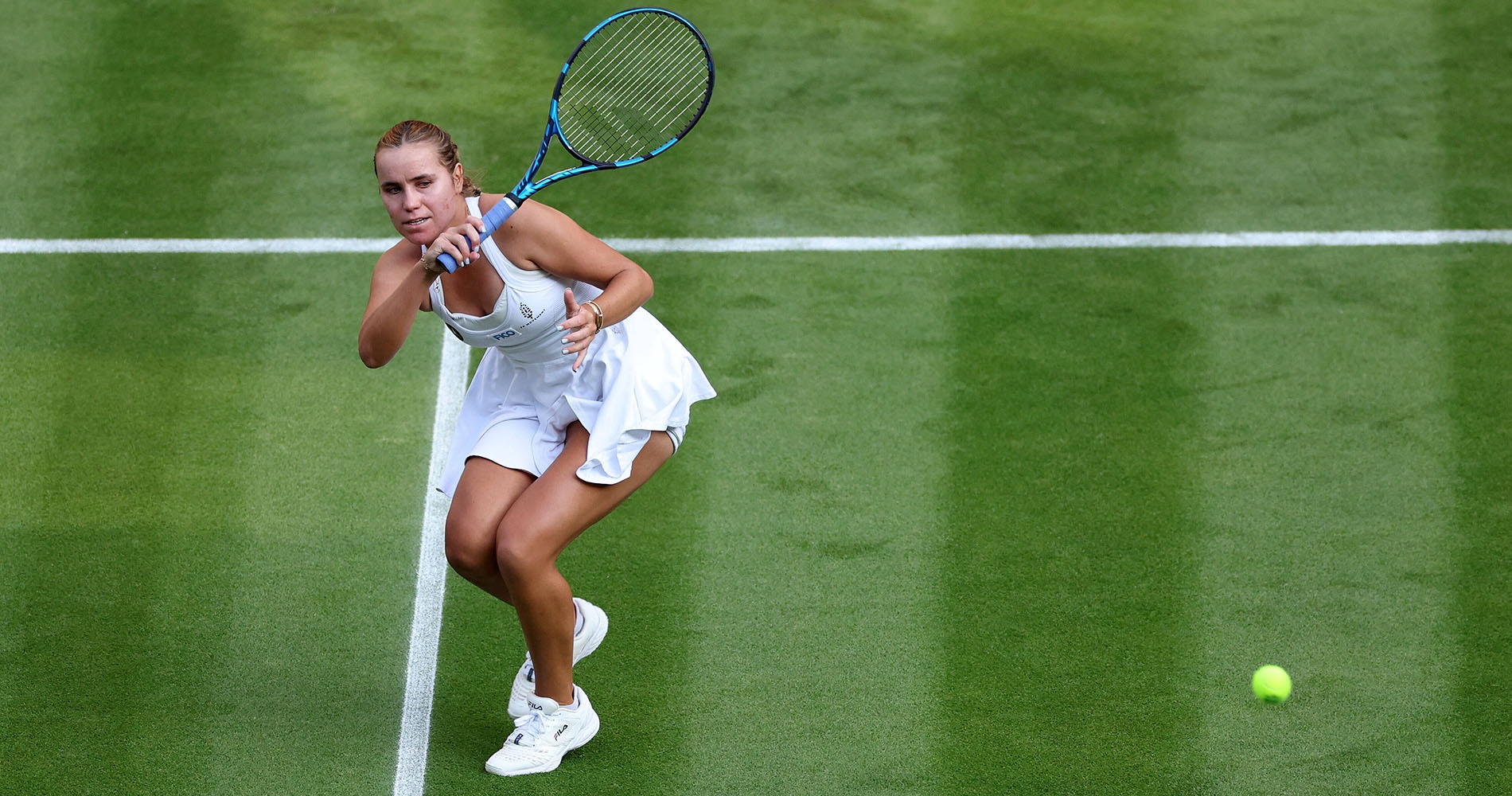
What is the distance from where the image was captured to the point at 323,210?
7.57 metres

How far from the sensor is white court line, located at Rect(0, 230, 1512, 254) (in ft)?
24.0

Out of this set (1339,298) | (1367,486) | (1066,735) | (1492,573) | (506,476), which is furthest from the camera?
(1339,298)

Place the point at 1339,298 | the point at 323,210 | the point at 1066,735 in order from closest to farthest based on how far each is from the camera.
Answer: the point at 1066,735
the point at 1339,298
the point at 323,210

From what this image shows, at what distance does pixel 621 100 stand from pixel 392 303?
172 centimetres

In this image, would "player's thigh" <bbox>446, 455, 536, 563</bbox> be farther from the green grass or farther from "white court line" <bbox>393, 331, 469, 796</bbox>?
the green grass

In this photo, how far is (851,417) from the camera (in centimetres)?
642

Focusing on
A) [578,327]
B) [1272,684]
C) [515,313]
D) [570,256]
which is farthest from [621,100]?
[1272,684]

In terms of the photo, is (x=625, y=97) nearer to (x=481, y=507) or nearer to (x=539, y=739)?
→ (x=481, y=507)

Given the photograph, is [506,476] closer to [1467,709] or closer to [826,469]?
[826,469]

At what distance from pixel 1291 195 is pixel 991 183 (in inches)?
55.9

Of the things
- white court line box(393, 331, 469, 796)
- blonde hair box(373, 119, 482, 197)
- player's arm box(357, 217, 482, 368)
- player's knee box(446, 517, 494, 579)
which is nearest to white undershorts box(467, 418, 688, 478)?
player's knee box(446, 517, 494, 579)

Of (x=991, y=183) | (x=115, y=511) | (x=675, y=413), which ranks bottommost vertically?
(x=115, y=511)

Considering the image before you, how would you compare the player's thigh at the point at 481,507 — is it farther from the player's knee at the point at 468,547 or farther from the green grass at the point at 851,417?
the green grass at the point at 851,417

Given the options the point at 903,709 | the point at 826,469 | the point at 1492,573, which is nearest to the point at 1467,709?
the point at 1492,573
